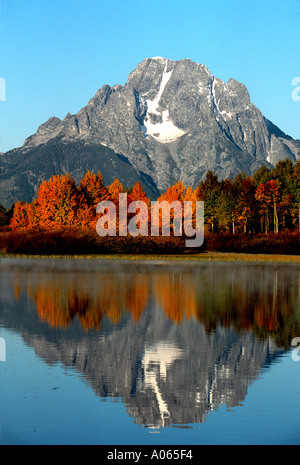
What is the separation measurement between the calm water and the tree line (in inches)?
2303

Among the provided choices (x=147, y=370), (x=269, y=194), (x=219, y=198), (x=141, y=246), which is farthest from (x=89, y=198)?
(x=147, y=370)

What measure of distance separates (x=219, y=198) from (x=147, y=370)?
96646 mm

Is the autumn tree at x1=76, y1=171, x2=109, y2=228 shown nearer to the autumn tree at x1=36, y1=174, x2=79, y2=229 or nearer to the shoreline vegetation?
the shoreline vegetation

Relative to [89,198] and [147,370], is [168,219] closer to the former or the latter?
[89,198]

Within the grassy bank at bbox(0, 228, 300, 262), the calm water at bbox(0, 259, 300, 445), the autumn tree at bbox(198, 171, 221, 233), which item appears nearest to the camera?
the calm water at bbox(0, 259, 300, 445)

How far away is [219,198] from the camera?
109 metres

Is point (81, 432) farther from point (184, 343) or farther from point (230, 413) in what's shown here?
point (184, 343)

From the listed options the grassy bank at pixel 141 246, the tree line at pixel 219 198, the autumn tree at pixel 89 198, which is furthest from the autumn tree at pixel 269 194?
the grassy bank at pixel 141 246

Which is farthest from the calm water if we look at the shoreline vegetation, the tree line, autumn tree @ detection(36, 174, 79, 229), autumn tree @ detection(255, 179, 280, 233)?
autumn tree @ detection(255, 179, 280, 233)

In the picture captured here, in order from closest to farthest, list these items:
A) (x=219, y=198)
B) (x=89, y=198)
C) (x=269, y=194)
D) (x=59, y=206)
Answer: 1. (x=59, y=206)
2. (x=89, y=198)
3. (x=269, y=194)
4. (x=219, y=198)

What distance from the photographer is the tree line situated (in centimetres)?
8444

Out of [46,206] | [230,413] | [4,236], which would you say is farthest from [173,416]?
[46,206]

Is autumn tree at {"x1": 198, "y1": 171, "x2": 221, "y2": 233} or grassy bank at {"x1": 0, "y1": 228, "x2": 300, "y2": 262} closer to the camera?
grassy bank at {"x1": 0, "y1": 228, "x2": 300, "y2": 262}

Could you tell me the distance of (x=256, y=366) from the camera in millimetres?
13914
